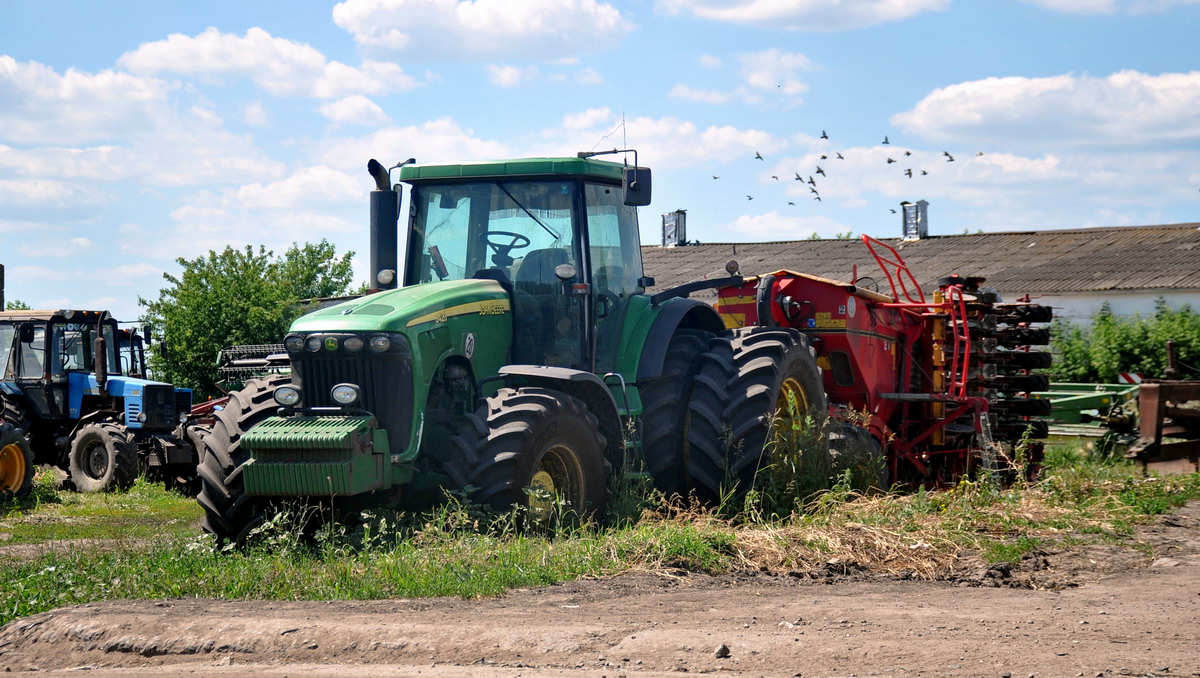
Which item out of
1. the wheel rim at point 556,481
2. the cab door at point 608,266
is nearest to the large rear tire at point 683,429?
the cab door at point 608,266

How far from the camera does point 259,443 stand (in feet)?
24.9

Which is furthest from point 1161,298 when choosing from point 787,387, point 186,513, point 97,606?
point 97,606

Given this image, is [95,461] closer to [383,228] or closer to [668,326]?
[383,228]

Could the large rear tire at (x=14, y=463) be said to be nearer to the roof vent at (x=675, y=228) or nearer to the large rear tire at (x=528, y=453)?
the large rear tire at (x=528, y=453)

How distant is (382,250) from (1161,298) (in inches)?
957

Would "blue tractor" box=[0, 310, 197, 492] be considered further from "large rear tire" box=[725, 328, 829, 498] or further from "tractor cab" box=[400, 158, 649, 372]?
"large rear tire" box=[725, 328, 829, 498]

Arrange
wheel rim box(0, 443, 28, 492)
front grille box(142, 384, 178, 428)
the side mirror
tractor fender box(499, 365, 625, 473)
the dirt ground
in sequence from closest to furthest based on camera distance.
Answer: the dirt ground, tractor fender box(499, 365, 625, 473), the side mirror, wheel rim box(0, 443, 28, 492), front grille box(142, 384, 178, 428)

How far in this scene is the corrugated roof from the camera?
99.8 ft

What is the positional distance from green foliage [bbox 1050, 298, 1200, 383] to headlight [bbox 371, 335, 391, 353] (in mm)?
22559

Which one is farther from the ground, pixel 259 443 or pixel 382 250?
pixel 382 250

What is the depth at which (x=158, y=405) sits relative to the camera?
17.0 m

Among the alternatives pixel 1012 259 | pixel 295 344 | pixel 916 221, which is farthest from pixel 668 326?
pixel 916 221

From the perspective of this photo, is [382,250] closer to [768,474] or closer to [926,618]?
[768,474]

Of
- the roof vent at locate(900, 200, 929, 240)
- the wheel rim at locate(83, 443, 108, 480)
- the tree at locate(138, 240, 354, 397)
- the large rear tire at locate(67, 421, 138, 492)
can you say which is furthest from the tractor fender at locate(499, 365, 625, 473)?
the roof vent at locate(900, 200, 929, 240)
